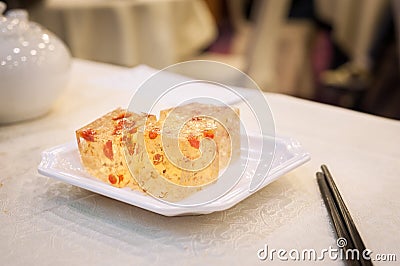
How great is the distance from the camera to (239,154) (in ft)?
2.03

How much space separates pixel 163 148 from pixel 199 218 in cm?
8

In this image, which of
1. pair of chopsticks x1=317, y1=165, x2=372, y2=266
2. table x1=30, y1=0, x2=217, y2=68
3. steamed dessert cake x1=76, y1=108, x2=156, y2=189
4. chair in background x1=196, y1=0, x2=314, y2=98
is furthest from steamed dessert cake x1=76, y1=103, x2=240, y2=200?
chair in background x1=196, y1=0, x2=314, y2=98

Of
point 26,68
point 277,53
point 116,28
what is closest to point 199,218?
point 26,68

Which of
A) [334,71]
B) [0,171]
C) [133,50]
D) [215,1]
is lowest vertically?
[215,1]

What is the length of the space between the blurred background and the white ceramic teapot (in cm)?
87

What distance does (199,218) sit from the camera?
20.3 inches

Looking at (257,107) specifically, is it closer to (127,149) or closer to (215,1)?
(127,149)

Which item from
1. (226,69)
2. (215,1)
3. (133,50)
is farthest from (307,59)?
(215,1)

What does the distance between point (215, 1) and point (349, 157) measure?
3724 mm

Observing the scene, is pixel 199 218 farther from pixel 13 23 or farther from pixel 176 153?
pixel 13 23

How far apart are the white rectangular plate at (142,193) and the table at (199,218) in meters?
0.02

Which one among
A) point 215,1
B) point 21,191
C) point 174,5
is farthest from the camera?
point 215,1

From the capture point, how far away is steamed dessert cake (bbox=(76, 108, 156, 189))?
55 cm

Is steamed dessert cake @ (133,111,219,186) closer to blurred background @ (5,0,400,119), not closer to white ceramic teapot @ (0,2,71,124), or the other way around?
white ceramic teapot @ (0,2,71,124)
